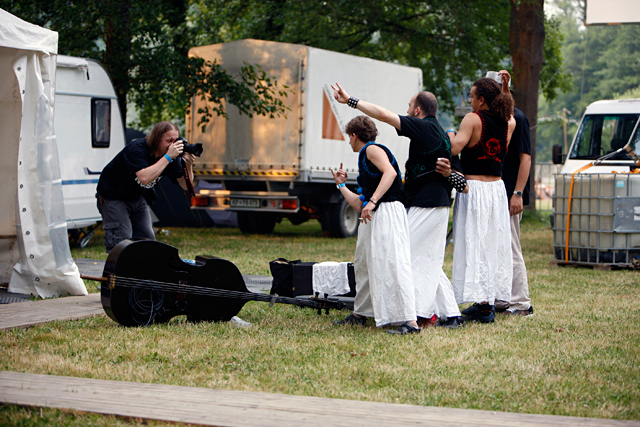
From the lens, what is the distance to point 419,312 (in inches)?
219

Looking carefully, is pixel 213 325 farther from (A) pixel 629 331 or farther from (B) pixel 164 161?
(A) pixel 629 331

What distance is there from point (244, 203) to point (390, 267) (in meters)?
9.04

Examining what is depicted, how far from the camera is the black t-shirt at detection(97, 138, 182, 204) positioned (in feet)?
20.6

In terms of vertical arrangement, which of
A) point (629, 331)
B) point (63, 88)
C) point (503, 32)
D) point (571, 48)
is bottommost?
point (629, 331)

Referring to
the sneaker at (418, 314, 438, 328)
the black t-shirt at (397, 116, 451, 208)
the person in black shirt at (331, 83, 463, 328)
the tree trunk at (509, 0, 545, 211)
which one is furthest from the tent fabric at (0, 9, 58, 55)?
the tree trunk at (509, 0, 545, 211)

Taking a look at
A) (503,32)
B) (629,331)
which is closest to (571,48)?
(503,32)

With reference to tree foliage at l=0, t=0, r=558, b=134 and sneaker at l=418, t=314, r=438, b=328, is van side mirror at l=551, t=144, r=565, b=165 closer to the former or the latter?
tree foliage at l=0, t=0, r=558, b=134

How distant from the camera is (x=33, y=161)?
271 inches

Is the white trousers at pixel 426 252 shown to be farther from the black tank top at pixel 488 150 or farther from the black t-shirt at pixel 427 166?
the black tank top at pixel 488 150

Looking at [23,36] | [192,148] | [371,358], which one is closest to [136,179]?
[192,148]

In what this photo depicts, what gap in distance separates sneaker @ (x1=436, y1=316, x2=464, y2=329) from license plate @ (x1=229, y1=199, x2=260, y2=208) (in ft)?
28.0

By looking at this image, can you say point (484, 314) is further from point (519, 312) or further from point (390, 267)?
point (390, 267)

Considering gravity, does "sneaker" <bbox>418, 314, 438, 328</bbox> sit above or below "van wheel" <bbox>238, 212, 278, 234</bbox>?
above

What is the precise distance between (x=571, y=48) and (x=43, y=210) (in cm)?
6838
